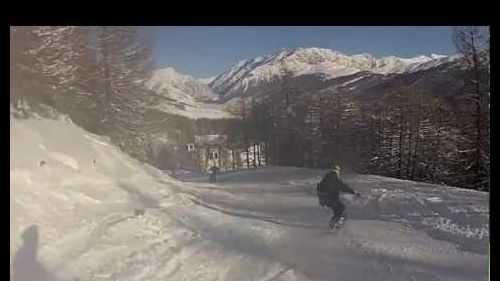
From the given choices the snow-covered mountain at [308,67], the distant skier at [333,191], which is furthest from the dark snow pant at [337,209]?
the snow-covered mountain at [308,67]

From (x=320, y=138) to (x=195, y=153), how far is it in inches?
34.7

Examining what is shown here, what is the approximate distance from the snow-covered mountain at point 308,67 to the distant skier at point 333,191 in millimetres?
691

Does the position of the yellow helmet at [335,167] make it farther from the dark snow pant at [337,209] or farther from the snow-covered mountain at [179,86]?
the snow-covered mountain at [179,86]

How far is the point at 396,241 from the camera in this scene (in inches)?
145

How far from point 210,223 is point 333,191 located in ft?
2.91

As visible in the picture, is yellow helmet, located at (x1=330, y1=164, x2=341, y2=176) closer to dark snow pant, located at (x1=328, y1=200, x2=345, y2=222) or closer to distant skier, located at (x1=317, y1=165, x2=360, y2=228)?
distant skier, located at (x1=317, y1=165, x2=360, y2=228)

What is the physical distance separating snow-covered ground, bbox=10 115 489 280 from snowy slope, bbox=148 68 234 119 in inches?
17.3

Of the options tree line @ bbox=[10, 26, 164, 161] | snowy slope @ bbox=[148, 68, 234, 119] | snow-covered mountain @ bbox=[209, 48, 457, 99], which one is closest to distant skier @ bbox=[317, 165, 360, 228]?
snow-covered mountain @ bbox=[209, 48, 457, 99]

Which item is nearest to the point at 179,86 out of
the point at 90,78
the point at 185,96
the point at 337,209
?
the point at 185,96

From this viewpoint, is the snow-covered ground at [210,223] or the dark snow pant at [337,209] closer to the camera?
the snow-covered ground at [210,223]

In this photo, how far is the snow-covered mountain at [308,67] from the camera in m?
3.71

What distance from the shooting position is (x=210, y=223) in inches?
146
